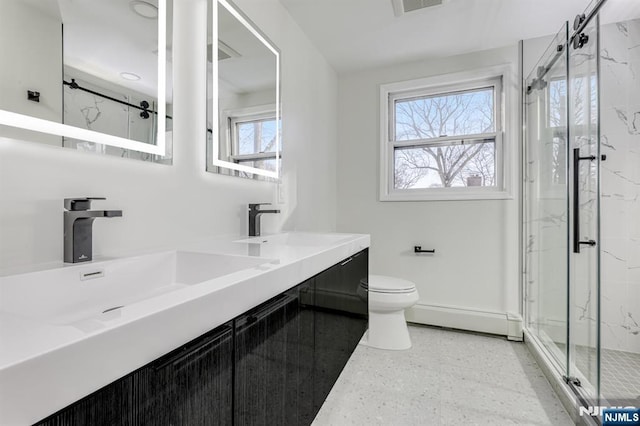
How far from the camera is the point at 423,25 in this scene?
7.14 ft

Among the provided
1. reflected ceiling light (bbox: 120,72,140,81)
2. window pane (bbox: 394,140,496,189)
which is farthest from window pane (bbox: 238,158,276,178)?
window pane (bbox: 394,140,496,189)

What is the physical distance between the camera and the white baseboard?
93.0 inches

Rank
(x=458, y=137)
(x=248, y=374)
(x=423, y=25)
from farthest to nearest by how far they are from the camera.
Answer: (x=458, y=137), (x=423, y=25), (x=248, y=374)

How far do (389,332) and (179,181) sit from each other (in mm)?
1720

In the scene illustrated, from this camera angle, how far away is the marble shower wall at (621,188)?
200 cm

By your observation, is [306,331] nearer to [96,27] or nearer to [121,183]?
[121,183]

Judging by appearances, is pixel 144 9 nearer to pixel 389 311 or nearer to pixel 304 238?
pixel 304 238

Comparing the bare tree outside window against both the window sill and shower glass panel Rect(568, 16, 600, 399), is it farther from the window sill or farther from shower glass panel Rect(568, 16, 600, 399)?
shower glass panel Rect(568, 16, 600, 399)

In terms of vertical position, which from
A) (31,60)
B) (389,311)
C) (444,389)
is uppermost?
(31,60)

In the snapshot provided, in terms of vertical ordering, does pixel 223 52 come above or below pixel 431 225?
above

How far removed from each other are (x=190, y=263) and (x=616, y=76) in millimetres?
2818

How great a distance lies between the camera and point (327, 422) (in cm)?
142

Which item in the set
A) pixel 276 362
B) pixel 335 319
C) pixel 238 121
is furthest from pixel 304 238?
pixel 276 362

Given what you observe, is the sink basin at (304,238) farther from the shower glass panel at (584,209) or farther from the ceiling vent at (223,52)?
the shower glass panel at (584,209)
